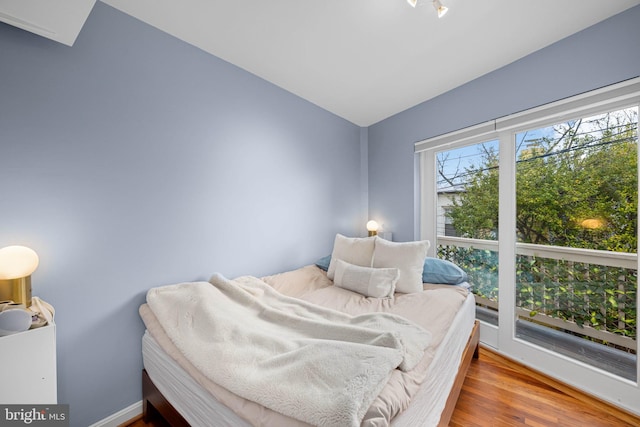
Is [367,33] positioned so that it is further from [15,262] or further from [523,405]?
[523,405]

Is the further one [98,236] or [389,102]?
[389,102]

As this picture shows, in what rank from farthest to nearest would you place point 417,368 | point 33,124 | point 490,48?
1. point 490,48
2. point 33,124
3. point 417,368

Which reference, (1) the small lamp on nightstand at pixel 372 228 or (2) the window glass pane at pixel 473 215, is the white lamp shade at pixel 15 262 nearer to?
(1) the small lamp on nightstand at pixel 372 228

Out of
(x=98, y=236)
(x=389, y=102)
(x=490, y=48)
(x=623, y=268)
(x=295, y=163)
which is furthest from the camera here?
(x=389, y=102)

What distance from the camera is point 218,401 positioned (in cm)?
96

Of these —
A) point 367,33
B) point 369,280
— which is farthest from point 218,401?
point 367,33

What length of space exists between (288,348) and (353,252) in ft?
4.29

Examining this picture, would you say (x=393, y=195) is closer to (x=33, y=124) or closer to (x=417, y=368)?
(x=417, y=368)

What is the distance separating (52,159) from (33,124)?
18 centimetres

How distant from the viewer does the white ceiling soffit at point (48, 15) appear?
1026 millimetres

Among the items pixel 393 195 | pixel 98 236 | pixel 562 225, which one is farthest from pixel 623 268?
pixel 98 236

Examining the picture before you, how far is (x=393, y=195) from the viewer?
300cm

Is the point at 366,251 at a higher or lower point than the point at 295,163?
lower

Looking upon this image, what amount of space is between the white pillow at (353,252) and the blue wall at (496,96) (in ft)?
2.78
